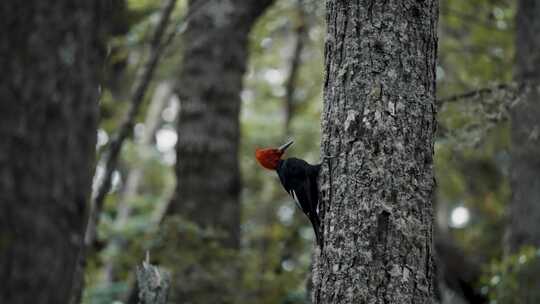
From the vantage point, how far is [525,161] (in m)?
8.17

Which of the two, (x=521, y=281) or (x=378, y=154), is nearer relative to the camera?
(x=378, y=154)

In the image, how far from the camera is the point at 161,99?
15633 millimetres

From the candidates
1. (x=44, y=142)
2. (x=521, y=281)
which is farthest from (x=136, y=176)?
(x=44, y=142)

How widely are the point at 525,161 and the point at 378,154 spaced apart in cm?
485

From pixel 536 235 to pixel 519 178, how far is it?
648 millimetres

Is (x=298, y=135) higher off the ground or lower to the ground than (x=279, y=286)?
higher

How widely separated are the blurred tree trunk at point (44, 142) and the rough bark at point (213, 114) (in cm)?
613

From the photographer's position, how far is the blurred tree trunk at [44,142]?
220 cm

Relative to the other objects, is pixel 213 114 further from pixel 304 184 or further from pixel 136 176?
pixel 136 176

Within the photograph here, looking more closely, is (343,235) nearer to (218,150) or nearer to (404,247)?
(404,247)

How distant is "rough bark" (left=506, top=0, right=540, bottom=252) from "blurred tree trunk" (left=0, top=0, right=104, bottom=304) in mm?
6286

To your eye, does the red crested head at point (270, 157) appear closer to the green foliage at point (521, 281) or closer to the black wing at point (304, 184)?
the black wing at point (304, 184)

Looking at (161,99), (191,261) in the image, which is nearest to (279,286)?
(191,261)

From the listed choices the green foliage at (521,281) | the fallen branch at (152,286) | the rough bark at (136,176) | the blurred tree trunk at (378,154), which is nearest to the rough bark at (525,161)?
the green foliage at (521,281)
